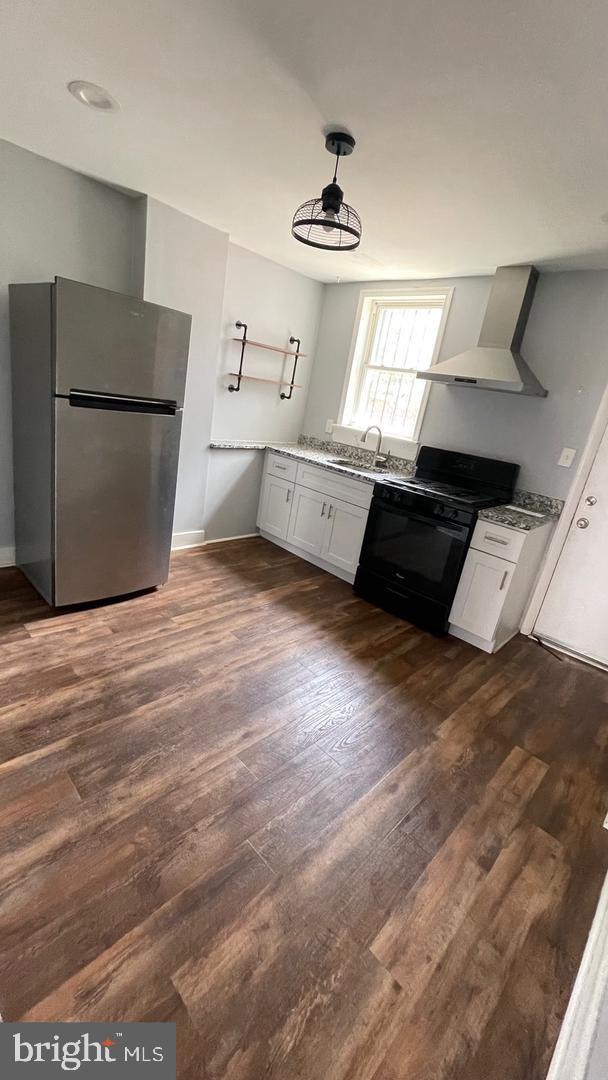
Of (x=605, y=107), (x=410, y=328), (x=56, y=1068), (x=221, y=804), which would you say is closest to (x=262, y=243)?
(x=410, y=328)

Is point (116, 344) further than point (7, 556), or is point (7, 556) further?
point (7, 556)

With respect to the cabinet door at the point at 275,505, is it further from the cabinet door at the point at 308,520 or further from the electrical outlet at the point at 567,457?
the electrical outlet at the point at 567,457

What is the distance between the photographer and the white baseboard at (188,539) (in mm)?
3693

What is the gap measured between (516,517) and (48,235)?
A: 3.31m

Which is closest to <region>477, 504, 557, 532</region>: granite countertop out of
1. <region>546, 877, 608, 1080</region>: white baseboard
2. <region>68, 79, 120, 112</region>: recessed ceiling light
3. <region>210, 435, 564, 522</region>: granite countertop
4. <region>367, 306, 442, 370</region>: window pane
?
<region>210, 435, 564, 522</region>: granite countertop

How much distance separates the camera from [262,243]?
3.33 metres

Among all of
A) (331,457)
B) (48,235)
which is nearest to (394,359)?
(331,457)

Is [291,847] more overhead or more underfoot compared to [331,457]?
more underfoot

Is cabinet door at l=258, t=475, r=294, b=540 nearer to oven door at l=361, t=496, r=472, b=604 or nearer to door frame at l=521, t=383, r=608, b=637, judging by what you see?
oven door at l=361, t=496, r=472, b=604

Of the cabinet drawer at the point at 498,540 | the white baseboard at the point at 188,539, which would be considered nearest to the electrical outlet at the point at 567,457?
the cabinet drawer at the point at 498,540

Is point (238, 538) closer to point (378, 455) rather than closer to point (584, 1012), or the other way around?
point (378, 455)

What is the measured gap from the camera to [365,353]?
4098 millimetres

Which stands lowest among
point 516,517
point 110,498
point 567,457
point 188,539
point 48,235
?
point 188,539

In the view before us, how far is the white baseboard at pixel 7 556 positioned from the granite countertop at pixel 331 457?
1624 mm
